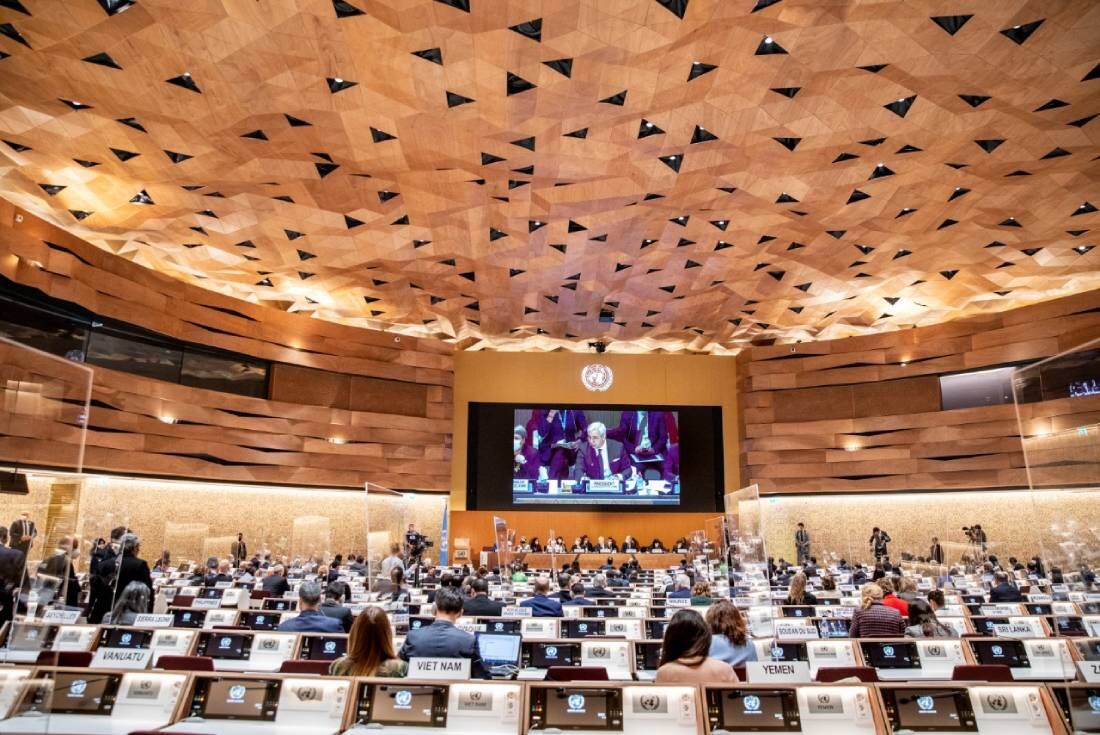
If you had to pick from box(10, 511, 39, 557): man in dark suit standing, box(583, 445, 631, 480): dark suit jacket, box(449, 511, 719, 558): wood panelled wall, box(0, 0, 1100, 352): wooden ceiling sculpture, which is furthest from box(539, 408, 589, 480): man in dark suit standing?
box(10, 511, 39, 557): man in dark suit standing

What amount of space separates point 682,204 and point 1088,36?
21.4 ft

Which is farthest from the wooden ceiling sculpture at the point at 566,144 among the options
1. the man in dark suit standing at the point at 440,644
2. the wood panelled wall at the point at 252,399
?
the man in dark suit standing at the point at 440,644

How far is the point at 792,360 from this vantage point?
74.7ft

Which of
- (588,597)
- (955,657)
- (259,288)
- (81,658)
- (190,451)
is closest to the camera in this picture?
(81,658)

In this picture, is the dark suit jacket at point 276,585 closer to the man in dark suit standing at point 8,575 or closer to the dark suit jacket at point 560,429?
the man in dark suit standing at point 8,575

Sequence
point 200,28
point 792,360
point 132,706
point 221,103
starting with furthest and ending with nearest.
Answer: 1. point 792,360
2. point 221,103
3. point 200,28
4. point 132,706

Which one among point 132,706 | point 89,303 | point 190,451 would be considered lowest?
point 132,706

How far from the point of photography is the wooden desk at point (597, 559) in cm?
2164

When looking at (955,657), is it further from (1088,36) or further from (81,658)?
(1088,36)

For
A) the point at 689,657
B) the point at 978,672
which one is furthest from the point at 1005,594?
the point at 689,657

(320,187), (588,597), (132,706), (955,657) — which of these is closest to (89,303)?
(320,187)

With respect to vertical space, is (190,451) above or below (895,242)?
below

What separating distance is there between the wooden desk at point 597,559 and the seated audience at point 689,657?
1797 centimetres

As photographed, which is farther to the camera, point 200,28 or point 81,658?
point 200,28
